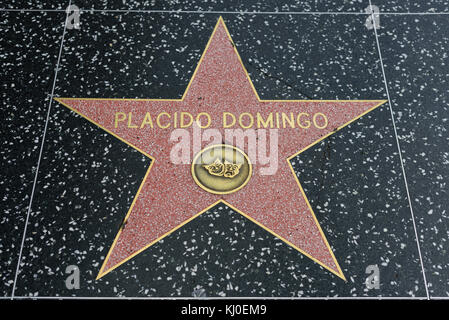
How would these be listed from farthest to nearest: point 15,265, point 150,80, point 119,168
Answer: point 150,80 < point 119,168 < point 15,265

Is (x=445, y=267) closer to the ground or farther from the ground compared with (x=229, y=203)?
closer to the ground

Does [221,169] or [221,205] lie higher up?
[221,169]

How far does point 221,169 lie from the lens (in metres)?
Answer: 1.34

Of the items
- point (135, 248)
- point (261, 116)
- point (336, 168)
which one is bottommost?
point (135, 248)

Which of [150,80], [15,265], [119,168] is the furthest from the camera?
[150,80]

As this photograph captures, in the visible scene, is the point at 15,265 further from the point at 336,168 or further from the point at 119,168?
the point at 336,168

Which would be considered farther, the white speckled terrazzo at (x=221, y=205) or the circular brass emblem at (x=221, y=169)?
the circular brass emblem at (x=221, y=169)

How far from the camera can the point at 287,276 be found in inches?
47.5

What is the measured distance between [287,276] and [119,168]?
2.19 feet

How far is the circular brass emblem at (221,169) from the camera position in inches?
52.1

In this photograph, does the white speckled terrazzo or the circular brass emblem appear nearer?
the white speckled terrazzo

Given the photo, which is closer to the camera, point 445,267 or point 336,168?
point 445,267

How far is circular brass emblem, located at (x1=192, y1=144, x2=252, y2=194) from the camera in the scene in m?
1.32

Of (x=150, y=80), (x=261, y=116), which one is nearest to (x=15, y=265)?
(x=150, y=80)
